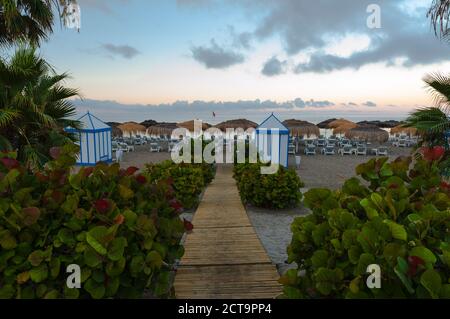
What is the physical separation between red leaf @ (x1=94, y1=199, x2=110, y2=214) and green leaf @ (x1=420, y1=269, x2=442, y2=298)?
5.42ft

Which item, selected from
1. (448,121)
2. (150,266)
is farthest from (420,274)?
(448,121)

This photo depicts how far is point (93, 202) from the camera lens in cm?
215

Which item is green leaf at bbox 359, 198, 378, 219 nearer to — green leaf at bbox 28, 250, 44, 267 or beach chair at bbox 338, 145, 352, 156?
green leaf at bbox 28, 250, 44, 267

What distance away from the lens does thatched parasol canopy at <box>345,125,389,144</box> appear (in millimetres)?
29953

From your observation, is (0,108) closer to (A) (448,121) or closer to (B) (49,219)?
(B) (49,219)

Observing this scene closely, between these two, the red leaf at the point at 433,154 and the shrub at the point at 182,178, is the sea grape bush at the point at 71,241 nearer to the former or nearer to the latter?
the red leaf at the point at 433,154

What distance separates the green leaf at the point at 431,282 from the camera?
1.48 m

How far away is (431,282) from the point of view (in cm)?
149

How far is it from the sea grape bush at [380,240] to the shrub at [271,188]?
17.3 feet

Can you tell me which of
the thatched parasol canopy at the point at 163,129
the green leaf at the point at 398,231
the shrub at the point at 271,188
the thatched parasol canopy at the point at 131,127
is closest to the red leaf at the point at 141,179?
the green leaf at the point at 398,231

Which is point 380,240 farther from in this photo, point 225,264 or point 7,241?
point 225,264

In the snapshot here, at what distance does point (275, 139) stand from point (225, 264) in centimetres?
1369

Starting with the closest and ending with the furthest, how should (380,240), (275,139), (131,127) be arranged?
(380,240), (275,139), (131,127)

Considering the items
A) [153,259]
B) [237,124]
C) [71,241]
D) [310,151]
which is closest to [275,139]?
[310,151]
